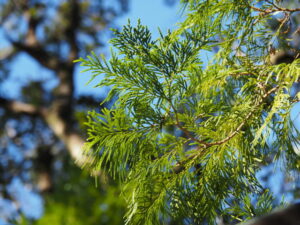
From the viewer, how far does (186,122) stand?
0.88 meters

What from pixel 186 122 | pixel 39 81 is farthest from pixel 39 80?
pixel 186 122

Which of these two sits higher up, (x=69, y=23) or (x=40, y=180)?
(x=69, y=23)

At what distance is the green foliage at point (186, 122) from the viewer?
819mm

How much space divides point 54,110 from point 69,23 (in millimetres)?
1121

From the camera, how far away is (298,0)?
39.3 inches

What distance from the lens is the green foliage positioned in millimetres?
819

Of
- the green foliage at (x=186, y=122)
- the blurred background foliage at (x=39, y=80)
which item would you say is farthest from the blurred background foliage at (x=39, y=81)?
the green foliage at (x=186, y=122)

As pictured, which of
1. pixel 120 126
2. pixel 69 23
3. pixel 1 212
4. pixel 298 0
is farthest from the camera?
pixel 1 212

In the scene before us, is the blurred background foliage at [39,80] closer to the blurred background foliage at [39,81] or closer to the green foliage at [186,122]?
the blurred background foliage at [39,81]

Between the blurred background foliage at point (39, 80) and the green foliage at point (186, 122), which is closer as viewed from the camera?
the green foliage at point (186, 122)

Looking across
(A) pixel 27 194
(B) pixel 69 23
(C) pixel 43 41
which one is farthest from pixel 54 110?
(A) pixel 27 194

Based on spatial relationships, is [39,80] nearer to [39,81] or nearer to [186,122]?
[39,81]

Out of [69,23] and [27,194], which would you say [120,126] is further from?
[27,194]

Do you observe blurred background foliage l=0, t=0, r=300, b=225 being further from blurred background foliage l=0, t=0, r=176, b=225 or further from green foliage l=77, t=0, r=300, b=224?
green foliage l=77, t=0, r=300, b=224
